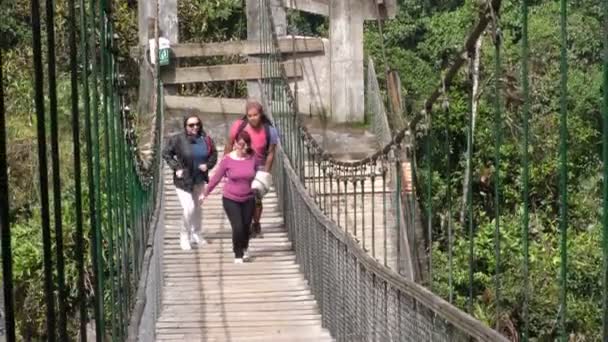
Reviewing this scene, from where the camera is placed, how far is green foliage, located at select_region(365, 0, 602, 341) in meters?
9.19

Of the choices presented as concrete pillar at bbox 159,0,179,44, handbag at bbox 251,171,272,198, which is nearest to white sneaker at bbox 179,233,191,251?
handbag at bbox 251,171,272,198

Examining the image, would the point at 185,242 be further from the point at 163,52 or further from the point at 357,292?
the point at 163,52

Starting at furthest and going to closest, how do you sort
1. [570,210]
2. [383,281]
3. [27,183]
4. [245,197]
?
[570,210] → [245,197] → [27,183] → [383,281]

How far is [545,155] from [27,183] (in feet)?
18.4

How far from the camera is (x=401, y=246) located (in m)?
6.84

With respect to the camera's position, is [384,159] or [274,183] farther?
[274,183]

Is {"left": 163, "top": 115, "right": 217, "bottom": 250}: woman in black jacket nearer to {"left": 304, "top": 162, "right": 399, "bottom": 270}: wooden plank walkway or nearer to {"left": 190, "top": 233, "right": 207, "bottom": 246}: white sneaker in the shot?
{"left": 190, "top": 233, "right": 207, "bottom": 246}: white sneaker

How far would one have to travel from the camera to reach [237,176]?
6328 mm

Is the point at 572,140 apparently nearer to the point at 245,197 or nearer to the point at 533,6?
the point at 533,6

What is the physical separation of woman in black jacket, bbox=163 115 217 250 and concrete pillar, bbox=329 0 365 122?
3368mm

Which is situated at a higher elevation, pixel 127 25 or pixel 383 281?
pixel 127 25

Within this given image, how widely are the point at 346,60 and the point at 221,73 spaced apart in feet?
3.03

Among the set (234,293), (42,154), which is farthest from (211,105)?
(42,154)

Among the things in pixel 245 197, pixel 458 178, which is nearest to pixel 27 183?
pixel 245 197
